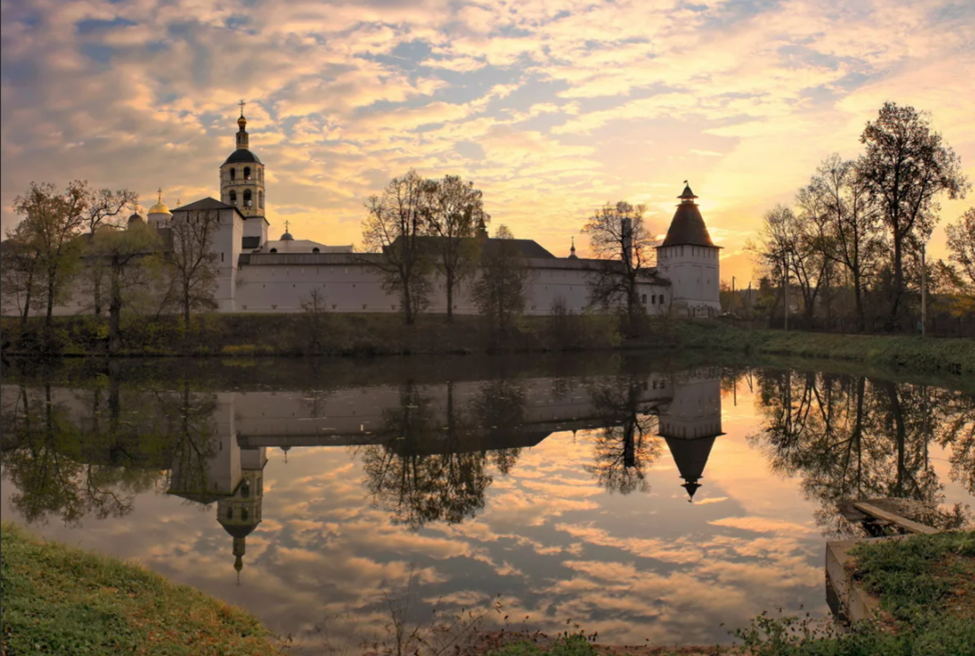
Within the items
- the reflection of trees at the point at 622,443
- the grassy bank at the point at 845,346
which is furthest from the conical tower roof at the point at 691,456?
the grassy bank at the point at 845,346

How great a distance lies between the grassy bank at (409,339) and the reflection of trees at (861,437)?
385 inches

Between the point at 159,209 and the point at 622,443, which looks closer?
the point at 622,443

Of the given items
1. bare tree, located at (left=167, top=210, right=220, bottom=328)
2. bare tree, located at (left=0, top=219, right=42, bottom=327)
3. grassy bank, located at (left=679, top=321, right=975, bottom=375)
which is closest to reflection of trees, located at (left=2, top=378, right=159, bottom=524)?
bare tree, located at (left=0, top=219, right=42, bottom=327)

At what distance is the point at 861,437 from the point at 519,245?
41.4 m

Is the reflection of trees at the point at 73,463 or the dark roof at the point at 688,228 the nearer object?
the reflection of trees at the point at 73,463

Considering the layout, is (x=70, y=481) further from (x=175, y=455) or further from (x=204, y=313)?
(x=204, y=313)

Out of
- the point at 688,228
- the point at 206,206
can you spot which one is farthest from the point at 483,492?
the point at 688,228

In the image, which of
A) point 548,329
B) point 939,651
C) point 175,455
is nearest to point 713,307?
point 548,329

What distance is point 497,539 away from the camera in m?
6.66

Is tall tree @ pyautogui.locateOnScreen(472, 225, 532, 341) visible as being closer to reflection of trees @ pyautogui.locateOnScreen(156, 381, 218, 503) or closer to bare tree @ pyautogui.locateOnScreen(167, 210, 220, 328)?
bare tree @ pyautogui.locateOnScreen(167, 210, 220, 328)

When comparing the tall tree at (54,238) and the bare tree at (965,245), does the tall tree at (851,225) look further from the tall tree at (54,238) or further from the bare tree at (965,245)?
the tall tree at (54,238)

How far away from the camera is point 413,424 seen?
1273 centimetres

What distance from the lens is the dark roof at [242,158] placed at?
171 feet

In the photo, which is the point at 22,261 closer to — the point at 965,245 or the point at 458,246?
the point at 458,246
